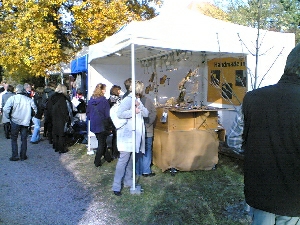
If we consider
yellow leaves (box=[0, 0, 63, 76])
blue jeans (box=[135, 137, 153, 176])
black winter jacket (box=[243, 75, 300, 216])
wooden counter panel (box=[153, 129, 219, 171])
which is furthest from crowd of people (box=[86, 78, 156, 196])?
yellow leaves (box=[0, 0, 63, 76])

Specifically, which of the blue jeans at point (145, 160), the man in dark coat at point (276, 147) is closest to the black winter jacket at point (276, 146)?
the man in dark coat at point (276, 147)

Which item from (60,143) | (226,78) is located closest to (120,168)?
(60,143)

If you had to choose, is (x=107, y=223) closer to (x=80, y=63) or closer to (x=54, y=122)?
(x=54, y=122)

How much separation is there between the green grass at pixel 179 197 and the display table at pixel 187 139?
8.1 inches

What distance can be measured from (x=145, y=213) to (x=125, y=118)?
4.51 ft

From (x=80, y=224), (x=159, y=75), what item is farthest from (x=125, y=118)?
(x=159, y=75)

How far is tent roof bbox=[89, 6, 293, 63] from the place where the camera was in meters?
4.50

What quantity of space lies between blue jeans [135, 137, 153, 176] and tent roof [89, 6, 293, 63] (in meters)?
1.69

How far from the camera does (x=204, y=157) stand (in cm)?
562

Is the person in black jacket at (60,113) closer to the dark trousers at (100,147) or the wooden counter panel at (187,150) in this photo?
the dark trousers at (100,147)

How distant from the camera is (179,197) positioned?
4.49 m

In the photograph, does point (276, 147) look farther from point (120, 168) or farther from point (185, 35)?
point (185, 35)

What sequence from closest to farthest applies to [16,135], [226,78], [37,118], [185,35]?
[185,35], [16,135], [226,78], [37,118]

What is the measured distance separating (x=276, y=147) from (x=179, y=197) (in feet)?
9.69
